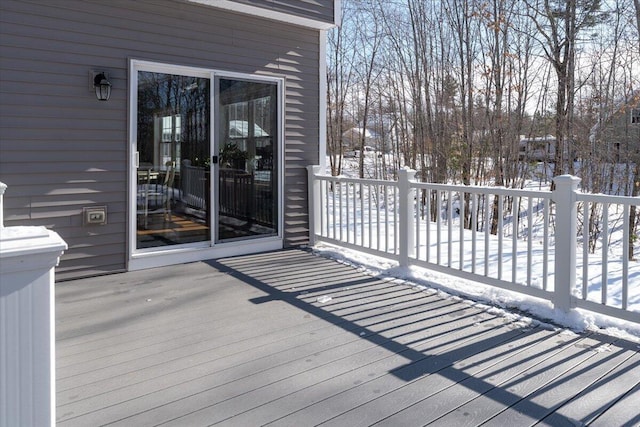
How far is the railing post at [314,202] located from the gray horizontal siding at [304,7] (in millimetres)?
1587

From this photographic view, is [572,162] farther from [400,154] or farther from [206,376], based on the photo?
[206,376]

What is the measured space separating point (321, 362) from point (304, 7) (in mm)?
3856

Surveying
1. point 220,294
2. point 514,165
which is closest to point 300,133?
point 220,294

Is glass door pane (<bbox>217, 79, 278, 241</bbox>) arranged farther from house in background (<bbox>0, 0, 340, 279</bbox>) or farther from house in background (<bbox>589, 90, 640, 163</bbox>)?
house in background (<bbox>589, 90, 640, 163</bbox>)

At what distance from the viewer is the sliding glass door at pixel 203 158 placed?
4.30 m

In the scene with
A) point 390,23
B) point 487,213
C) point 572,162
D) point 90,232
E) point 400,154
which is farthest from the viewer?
point 400,154

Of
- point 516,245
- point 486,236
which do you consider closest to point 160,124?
point 486,236

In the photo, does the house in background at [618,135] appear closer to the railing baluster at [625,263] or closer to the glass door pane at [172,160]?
the railing baluster at [625,263]

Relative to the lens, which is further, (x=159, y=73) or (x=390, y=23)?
(x=390, y=23)

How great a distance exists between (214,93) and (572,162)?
6.97m

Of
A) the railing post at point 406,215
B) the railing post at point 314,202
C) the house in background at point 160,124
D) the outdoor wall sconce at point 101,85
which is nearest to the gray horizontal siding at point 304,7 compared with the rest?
the house in background at point 160,124

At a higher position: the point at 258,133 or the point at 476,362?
the point at 258,133

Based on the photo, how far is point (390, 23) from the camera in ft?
36.7

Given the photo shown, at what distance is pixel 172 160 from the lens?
441cm
